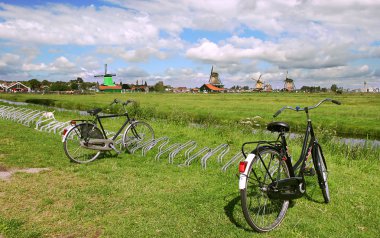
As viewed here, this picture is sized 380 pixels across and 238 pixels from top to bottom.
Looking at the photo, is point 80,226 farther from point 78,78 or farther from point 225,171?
point 78,78

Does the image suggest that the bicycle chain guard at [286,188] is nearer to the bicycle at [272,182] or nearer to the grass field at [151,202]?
the bicycle at [272,182]

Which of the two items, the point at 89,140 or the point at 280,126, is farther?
the point at 89,140

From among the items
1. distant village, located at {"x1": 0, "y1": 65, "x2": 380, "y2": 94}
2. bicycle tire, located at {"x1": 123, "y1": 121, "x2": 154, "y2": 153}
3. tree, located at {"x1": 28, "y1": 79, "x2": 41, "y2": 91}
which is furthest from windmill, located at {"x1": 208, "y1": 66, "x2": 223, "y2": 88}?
bicycle tire, located at {"x1": 123, "y1": 121, "x2": 154, "y2": 153}

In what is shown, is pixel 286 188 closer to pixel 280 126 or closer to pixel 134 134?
pixel 280 126

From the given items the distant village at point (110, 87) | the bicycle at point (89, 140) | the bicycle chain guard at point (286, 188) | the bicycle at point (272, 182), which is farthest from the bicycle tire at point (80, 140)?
the distant village at point (110, 87)

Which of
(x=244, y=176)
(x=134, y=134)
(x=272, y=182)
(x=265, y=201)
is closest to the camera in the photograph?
(x=244, y=176)

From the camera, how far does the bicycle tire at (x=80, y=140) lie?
853 cm

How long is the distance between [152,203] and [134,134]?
15.1 ft

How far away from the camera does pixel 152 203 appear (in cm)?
574

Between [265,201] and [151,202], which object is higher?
[265,201]

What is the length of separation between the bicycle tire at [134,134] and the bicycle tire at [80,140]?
1.00m

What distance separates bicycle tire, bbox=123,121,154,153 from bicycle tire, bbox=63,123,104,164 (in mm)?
1002

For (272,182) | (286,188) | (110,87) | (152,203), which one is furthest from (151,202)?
(110,87)


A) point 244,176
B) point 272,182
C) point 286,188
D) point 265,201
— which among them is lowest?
point 265,201
